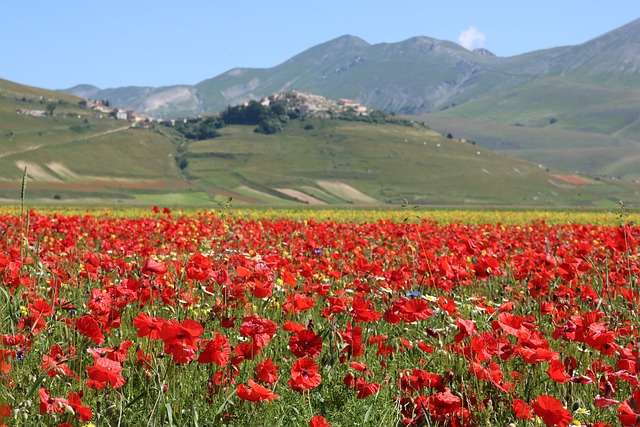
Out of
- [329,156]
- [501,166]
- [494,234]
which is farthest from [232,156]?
[494,234]

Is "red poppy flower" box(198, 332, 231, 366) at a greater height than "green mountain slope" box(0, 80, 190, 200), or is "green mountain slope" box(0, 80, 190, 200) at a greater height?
"red poppy flower" box(198, 332, 231, 366)

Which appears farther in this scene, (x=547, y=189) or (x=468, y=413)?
(x=547, y=189)

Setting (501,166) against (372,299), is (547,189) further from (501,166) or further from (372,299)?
(372,299)

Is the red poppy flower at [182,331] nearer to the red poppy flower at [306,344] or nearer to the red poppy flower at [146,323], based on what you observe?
the red poppy flower at [146,323]

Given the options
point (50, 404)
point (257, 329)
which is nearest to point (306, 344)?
point (257, 329)

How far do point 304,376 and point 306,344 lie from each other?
431 millimetres

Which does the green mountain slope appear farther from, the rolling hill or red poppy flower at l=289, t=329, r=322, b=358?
red poppy flower at l=289, t=329, r=322, b=358

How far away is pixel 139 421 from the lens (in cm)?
427

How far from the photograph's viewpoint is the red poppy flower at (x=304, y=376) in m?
3.79

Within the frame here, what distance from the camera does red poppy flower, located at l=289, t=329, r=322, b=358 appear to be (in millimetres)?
4258

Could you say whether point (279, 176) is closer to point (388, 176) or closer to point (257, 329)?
point (388, 176)

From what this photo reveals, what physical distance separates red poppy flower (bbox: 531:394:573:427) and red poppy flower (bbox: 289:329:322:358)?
1.47m

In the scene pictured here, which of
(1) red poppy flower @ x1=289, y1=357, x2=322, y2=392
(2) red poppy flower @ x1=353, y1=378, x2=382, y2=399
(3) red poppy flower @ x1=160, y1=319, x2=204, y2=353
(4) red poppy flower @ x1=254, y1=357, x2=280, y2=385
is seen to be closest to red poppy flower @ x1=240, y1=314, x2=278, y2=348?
(4) red poppy flower @ x1=254, y1=357, x2=280, y2=385

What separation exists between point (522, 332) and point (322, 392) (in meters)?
1.66
